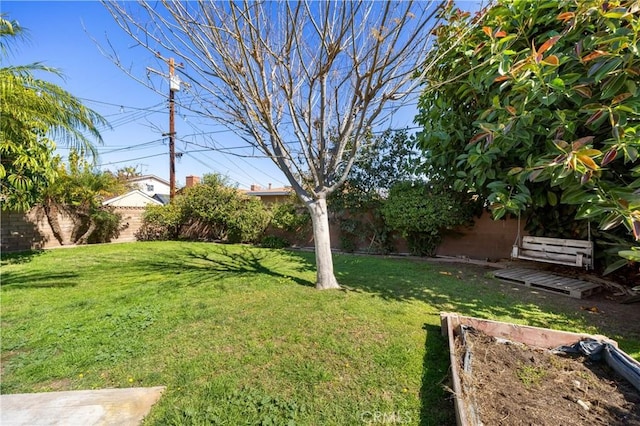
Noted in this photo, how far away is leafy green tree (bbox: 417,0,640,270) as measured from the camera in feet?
8.73

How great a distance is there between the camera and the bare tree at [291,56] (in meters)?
3.39

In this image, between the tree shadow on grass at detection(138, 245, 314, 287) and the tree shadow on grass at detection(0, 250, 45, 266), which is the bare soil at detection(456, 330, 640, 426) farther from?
the tree shadow on grass at detection(0, 250, 45, 266)

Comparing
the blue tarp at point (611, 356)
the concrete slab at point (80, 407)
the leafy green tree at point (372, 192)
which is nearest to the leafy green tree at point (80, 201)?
the leafy green tree at point (372, 192)

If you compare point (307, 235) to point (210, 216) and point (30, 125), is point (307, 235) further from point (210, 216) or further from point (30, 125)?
point (30, 125)

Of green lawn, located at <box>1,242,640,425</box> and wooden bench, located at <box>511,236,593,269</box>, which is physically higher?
wooden bench, located at <box>511,236,593,269</box>

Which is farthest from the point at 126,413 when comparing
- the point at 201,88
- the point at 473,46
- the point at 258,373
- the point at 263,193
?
the point at 263,193

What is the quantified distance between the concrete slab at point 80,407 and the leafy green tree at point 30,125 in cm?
550

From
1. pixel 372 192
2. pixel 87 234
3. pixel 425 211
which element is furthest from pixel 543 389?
pixel 87 234

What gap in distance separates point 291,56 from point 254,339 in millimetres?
3740

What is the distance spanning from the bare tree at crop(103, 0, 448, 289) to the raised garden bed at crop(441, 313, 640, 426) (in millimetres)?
2380

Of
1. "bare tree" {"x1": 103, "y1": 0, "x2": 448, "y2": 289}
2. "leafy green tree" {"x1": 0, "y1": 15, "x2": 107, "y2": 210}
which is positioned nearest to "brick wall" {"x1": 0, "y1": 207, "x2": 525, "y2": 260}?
"leafy green tree" {"x1": 0, "y1": 15, "x2": 107, "y2": 210}

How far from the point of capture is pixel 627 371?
6.44 ft

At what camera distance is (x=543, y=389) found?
6.15 feet

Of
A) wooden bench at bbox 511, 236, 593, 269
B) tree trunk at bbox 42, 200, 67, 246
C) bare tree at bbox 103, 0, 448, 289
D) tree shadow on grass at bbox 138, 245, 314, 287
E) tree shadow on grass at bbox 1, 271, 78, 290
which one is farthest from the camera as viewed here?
tree trunk at bbox 42, 200, 67, 246
